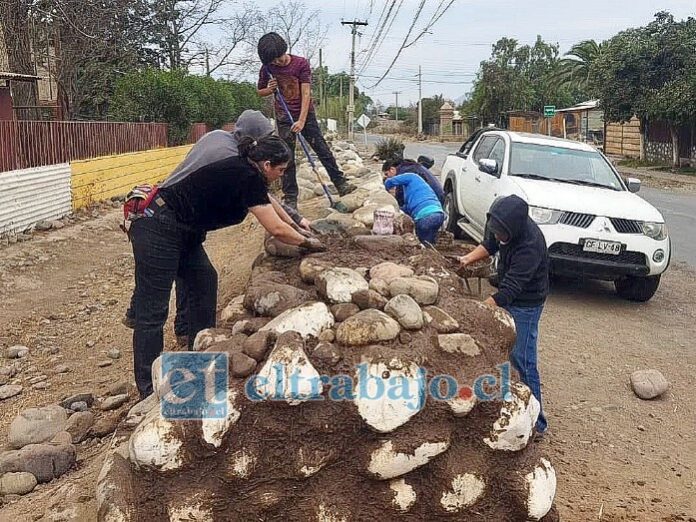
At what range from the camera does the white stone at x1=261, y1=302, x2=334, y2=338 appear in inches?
126

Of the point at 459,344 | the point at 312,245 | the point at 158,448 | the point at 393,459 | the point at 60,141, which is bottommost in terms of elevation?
the point at 393,459

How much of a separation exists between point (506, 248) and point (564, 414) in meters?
1.27

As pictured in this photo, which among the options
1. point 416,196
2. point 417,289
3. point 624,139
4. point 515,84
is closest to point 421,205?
point 416,196

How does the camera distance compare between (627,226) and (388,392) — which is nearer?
(388,392)

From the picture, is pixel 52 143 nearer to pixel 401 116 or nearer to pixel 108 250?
pixel 108 250

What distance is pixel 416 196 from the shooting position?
250 inches

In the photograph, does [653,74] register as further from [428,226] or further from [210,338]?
[210,338]

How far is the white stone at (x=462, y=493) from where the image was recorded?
2.98 m

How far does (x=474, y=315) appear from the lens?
361 centimetres

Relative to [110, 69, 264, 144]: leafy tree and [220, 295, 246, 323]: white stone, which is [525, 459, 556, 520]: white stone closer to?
[220, 295, 246, 323]: white stone

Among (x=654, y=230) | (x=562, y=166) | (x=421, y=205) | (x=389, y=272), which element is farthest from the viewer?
(x=562, y=166)

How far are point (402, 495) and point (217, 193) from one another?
5.71ft

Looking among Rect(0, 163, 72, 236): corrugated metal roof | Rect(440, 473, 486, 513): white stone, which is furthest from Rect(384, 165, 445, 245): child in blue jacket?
Rect(0, 163, 72, 236): corrugated metal roof

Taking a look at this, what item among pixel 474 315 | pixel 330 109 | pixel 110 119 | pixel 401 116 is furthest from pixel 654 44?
pixel 401 116
